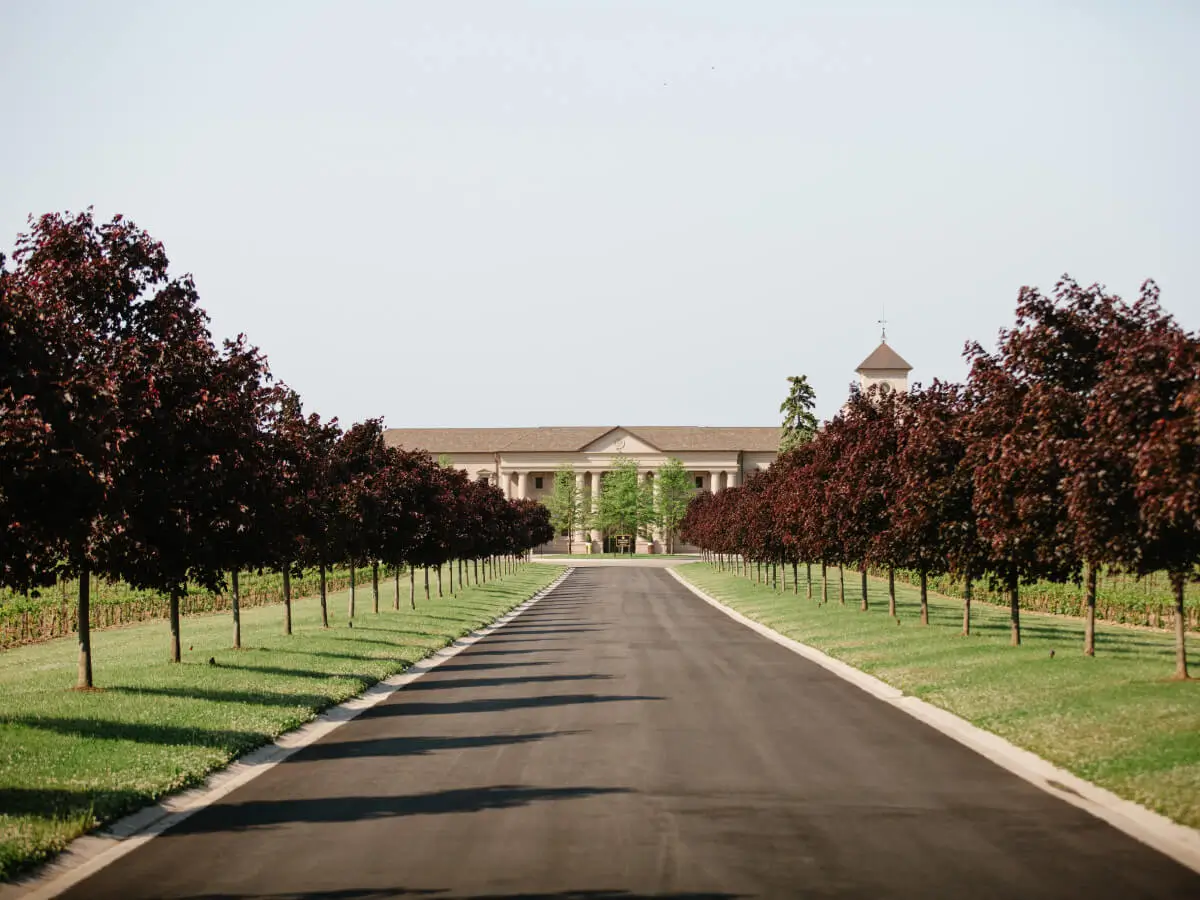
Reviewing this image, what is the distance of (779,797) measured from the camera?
520 inches

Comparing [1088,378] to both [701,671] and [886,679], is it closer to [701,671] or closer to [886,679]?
[886,679]

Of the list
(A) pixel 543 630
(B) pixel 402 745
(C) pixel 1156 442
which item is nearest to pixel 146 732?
(B) pixel 402 745

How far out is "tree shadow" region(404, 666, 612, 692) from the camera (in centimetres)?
2495

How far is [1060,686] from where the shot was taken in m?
20.8

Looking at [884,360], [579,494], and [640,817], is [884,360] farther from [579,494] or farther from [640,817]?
[640,817]

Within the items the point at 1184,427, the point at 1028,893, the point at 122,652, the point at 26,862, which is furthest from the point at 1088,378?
the point at 122,652

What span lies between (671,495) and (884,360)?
29.4 meters

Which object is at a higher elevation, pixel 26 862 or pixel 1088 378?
pixel 1088 378

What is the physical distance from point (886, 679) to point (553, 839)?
14.9m

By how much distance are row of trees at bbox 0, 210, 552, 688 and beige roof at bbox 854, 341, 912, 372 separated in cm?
13333

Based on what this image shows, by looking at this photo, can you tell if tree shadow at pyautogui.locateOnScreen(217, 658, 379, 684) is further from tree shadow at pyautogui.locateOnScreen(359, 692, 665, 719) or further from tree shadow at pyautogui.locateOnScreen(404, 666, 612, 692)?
tree shadow at pyautogui.locateOnScreen(359, 692, 665, 719)

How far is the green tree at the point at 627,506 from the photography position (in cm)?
15838

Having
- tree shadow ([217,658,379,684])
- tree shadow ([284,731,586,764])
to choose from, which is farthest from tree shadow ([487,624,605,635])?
tree shadow ([284,731,586,764])

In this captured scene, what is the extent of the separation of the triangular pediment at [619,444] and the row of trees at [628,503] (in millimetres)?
5302
